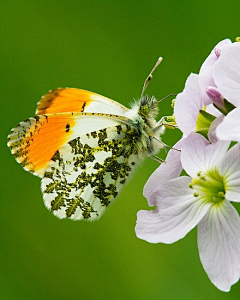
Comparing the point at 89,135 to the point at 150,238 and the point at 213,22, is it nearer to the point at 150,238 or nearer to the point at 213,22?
the point at 150,238

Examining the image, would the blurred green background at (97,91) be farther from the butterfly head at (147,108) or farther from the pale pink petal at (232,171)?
the pale pink petal at (232,171)

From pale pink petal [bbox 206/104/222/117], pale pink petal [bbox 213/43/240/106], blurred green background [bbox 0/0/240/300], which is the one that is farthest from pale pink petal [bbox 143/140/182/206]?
blurred green background [bbox 0/0/240/300]

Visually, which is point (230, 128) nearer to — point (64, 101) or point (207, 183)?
point (207, 183)

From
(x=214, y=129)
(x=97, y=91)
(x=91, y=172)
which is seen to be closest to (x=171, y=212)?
(x=214, y=129)

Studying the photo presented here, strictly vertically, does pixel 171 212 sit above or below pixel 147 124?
below

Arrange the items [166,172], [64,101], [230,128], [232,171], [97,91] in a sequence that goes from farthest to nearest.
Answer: [97,91], [64,101], [166,172], [232,171], [230,128]

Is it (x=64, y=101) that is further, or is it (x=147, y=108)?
(x=64, y=101)
